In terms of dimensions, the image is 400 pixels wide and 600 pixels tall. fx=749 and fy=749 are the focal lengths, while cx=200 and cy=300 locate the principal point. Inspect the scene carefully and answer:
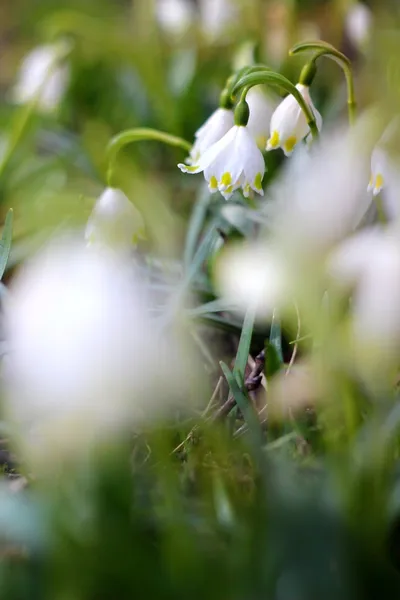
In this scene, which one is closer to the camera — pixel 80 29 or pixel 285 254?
pixel 285 254

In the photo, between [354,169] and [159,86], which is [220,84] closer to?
[159,86]

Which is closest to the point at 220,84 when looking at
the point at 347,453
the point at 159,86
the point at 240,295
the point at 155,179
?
the point at 159,86

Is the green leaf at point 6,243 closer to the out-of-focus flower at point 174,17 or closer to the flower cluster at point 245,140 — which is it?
the flower cluster at point 245,140

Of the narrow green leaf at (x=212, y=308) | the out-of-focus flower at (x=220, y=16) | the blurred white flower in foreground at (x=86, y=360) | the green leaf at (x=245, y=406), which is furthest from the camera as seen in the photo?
the out-of-focus flower at (x=220, y=16)

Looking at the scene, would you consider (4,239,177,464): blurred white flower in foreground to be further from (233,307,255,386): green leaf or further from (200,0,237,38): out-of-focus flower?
(200,0,237,38): out-of-focus flower

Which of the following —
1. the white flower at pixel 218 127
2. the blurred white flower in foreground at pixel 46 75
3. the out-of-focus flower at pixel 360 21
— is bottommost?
the blurred white flower in foreground at pixel 46 75

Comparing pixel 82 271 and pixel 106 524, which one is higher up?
pixel 82 271

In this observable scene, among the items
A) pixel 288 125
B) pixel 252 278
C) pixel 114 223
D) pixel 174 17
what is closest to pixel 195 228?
pixel 114 223

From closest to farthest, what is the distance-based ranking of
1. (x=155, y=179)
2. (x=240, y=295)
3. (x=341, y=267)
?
(x=341, y=267) → (x=240, y=295) → (x=155, y=179)

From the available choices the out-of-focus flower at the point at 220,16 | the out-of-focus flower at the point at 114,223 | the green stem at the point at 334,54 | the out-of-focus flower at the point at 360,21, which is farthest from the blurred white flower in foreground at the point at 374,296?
the out-of-focus flower at the point at 220,16
